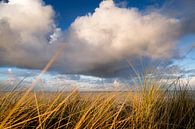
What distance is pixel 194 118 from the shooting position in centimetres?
388

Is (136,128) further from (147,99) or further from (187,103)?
(187,103)

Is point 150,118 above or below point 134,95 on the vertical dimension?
below

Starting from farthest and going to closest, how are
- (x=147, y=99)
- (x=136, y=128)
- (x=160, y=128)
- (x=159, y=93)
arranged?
(x=159, y=93) < (x=147, y=99) < (x=160, y=128) < (x=136, y=128)

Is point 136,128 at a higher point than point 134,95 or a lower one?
lower

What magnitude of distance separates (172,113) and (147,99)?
22.4 inches

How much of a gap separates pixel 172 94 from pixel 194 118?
1.81ft

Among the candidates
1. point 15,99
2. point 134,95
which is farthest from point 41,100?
point 134,95

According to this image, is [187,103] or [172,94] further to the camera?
[172,94]

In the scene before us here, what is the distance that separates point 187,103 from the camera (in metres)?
4.04

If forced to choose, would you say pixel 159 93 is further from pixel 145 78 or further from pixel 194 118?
pixel 194 118

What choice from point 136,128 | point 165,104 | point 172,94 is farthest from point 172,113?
point 136,128

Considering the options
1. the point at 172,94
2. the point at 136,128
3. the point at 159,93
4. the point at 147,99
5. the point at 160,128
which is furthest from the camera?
the point at 172,94

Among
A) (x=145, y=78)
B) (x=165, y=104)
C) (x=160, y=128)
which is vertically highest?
(x=145, y=78)

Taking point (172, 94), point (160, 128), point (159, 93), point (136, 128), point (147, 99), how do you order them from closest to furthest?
point (136, 128) < point (160, 128) < point (147, 99) < point (159, 93) < point (172, 94)
